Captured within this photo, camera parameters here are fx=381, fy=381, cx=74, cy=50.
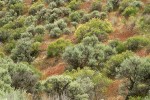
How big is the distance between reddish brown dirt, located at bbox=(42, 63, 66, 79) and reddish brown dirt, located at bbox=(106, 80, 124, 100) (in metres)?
7.93

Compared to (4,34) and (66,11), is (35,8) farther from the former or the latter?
(4,34)

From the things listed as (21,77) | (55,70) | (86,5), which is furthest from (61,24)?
(21,77)

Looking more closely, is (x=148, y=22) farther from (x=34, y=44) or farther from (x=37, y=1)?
(x=37, y=1)

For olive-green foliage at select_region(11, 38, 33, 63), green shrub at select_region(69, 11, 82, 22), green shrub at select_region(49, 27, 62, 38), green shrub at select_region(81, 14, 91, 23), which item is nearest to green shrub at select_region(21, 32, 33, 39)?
Answer: green shrub at select_region(49, 27, 62, 38)

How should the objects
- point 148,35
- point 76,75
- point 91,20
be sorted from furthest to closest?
point 91,20
point 148,35
point 76,75

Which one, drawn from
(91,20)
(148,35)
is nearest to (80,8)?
(91,20)

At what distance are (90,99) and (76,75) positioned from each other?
4.39m

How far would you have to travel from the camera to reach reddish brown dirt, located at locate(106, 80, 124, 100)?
92.9 feet

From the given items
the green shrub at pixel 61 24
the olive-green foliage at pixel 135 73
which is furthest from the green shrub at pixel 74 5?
the olive-green foliage at pixel 135 73

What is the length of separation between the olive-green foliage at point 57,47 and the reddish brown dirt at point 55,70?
2.41 metres

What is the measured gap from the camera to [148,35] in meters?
37.8

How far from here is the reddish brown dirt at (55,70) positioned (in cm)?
3709

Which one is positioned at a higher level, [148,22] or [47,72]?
[148,22]

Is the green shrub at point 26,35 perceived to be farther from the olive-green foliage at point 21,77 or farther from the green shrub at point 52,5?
the olive-green foliage at point 21,77
